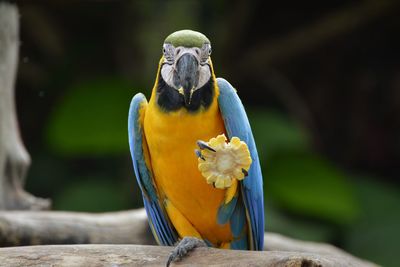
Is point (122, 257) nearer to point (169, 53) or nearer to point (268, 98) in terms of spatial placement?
point (169, 53)

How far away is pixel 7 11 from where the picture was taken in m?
3.67

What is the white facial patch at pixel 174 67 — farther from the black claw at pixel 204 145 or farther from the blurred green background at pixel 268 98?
Answer: the blurred green background at pixel 268 98

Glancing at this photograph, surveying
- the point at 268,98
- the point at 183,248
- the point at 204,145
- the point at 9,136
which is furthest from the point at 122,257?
the point at 268,98

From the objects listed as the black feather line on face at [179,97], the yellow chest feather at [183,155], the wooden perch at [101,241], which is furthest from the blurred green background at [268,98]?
the black feather line on face at [179,97]

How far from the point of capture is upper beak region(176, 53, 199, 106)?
2.65 m

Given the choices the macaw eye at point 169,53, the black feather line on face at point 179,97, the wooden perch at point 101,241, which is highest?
the macaw eye at point 169,53

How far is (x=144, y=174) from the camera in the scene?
2.97 metres

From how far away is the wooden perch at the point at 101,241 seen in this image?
7.73 ft

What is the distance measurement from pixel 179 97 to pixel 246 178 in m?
0.37

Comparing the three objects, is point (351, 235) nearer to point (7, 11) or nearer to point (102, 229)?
point (102, 229)

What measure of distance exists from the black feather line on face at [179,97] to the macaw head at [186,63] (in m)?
0.02

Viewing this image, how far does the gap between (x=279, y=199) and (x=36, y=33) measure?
8.10 feet

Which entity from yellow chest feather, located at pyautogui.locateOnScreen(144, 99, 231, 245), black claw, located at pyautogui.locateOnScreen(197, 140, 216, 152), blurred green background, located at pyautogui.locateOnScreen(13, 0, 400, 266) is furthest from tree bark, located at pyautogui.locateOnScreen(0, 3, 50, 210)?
blurred green background, located at pyautogui.locateOnScreen(13, 0, 400, 266)

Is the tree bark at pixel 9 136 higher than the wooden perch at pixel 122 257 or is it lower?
higher
